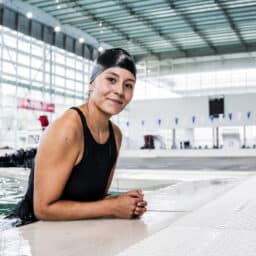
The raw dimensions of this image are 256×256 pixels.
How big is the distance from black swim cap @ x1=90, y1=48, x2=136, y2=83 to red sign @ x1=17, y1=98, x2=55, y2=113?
19.1m

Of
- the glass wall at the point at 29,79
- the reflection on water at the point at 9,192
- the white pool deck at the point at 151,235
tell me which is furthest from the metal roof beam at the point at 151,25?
the white pool deck at the point at 151,235

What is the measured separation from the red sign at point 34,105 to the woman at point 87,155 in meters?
19.0

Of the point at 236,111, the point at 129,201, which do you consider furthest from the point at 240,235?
the point at 236,111

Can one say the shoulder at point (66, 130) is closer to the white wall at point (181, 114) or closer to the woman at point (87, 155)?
the woman at point (87, 155)

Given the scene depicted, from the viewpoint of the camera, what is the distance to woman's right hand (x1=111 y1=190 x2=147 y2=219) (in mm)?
2125

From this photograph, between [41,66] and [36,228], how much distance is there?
22.3 meters

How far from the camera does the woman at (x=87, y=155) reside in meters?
2.01

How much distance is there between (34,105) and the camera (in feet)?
70.5

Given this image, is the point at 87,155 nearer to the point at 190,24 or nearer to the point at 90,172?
the point at 90,172

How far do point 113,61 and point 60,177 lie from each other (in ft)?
2.26

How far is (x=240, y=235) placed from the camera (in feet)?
5.82

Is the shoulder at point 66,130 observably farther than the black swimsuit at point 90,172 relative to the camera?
No

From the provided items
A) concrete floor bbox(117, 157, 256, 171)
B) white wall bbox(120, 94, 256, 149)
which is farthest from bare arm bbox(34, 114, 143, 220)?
white wall bbox(120, 94, 256, 149)

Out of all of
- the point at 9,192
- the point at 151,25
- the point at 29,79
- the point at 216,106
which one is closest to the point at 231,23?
the point at 151,25
